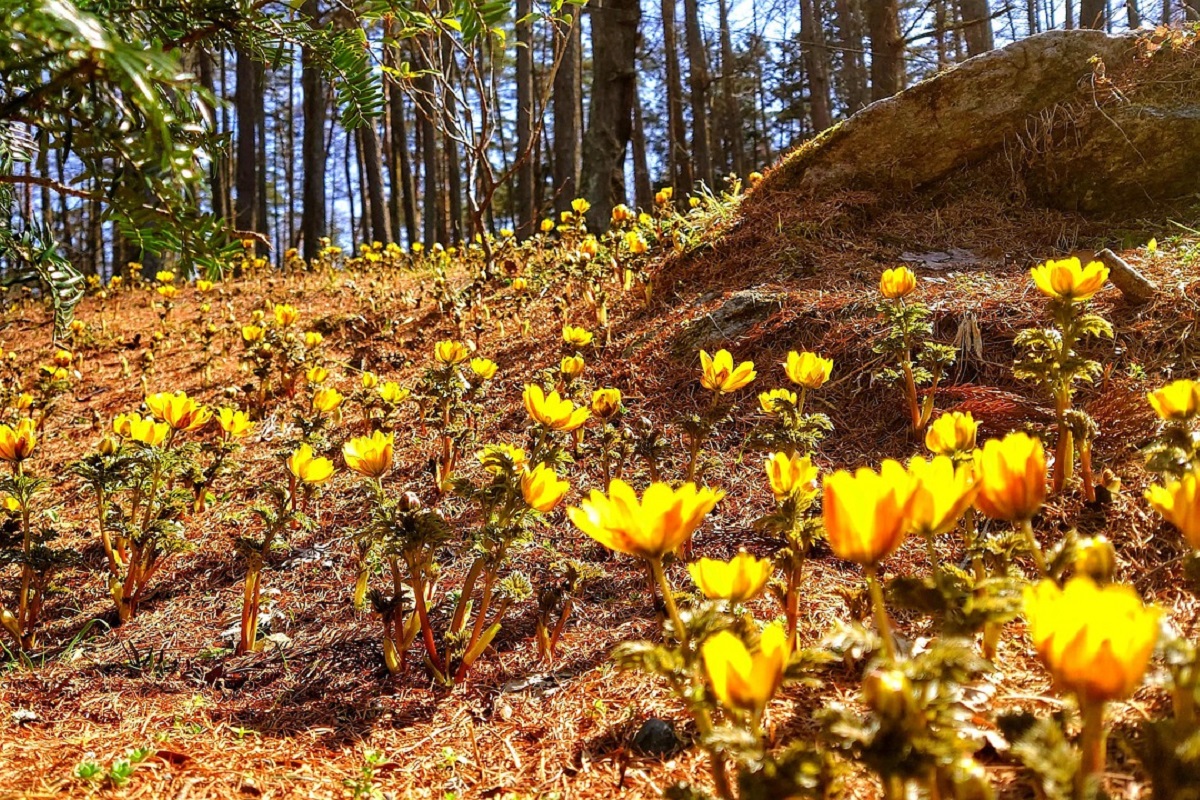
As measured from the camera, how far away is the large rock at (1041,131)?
489 centimetres

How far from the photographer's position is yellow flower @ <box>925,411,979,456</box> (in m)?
1.87

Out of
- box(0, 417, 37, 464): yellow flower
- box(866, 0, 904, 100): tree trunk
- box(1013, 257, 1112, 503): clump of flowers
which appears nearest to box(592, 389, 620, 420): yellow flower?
box(1013, 257, 1112, 503): clump of flowers

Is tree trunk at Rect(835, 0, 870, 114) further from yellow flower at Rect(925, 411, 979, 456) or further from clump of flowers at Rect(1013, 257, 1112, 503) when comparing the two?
yellow flower at Rect(925, 411, 979, 456)

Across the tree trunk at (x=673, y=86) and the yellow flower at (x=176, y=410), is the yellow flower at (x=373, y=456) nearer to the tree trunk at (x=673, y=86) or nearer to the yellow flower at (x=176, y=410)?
the yellow flower at (x=176, y=410)

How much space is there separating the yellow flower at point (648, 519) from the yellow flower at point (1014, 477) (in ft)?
1.73

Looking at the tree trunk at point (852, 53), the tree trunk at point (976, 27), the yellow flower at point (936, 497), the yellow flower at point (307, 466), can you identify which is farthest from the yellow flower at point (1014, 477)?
the tree trunk at point (852, 53)

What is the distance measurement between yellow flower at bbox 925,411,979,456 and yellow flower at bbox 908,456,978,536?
0.69 m

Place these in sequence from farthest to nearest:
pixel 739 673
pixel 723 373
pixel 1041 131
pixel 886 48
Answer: pixel 886 48, pixel 1041 131, pixel 723 373, pixel 739 673

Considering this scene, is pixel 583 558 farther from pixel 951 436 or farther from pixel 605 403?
pixel 951 436

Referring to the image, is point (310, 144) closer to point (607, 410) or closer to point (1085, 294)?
point (607, 410)

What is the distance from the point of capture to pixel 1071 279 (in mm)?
2250

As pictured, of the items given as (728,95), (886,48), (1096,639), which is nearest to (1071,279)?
(1096,639)

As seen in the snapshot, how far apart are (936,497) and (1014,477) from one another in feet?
0.68

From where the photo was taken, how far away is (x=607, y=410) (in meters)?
2.80
